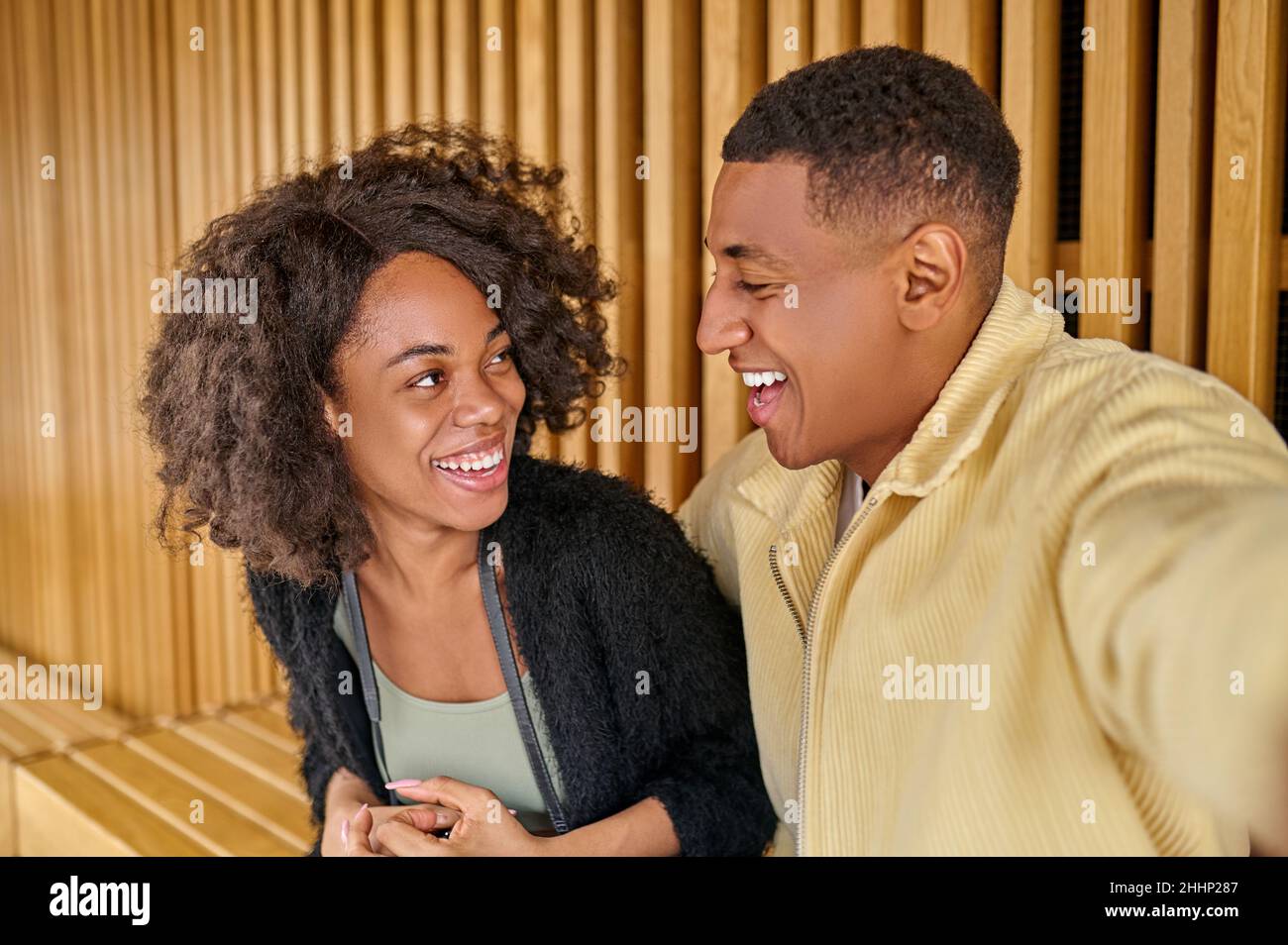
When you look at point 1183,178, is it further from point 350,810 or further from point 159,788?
point 159,788

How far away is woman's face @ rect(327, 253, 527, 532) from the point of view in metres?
1.36

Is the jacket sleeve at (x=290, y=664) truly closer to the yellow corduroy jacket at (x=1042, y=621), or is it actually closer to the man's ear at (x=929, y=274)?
the yellow corduroy jacket at (x=1042, y=621)

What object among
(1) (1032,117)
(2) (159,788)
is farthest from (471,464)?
(2) (159,788)

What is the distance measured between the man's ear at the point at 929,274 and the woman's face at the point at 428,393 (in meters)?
0.54

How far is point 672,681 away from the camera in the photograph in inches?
55.7

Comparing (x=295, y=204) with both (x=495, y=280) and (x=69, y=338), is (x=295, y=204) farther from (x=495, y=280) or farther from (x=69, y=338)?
(x=69, y=338)

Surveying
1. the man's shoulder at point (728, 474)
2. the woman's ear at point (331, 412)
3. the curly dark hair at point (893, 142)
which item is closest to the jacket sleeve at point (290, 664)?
the woman's ear at point (331, 412)

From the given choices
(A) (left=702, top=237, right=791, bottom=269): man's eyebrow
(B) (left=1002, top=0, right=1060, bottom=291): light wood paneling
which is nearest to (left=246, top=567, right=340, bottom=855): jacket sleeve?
(A) (left=702, top=237, right=791, bottom=269): man's eyebrow

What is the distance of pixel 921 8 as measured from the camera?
71.7 inches

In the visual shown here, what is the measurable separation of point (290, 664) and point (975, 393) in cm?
108

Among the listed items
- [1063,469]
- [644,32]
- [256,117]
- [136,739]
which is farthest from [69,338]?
[1063,469]

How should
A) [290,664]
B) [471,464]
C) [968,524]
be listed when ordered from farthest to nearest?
1. [290,664]
2. [471,464]
3. [968,524]

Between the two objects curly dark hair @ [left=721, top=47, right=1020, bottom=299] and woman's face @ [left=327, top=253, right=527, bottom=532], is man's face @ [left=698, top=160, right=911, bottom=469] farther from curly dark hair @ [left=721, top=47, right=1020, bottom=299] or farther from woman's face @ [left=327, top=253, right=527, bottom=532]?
woman's face @ [left=327, top=253, right=527, bottom=532]

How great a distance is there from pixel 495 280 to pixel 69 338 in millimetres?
2736
